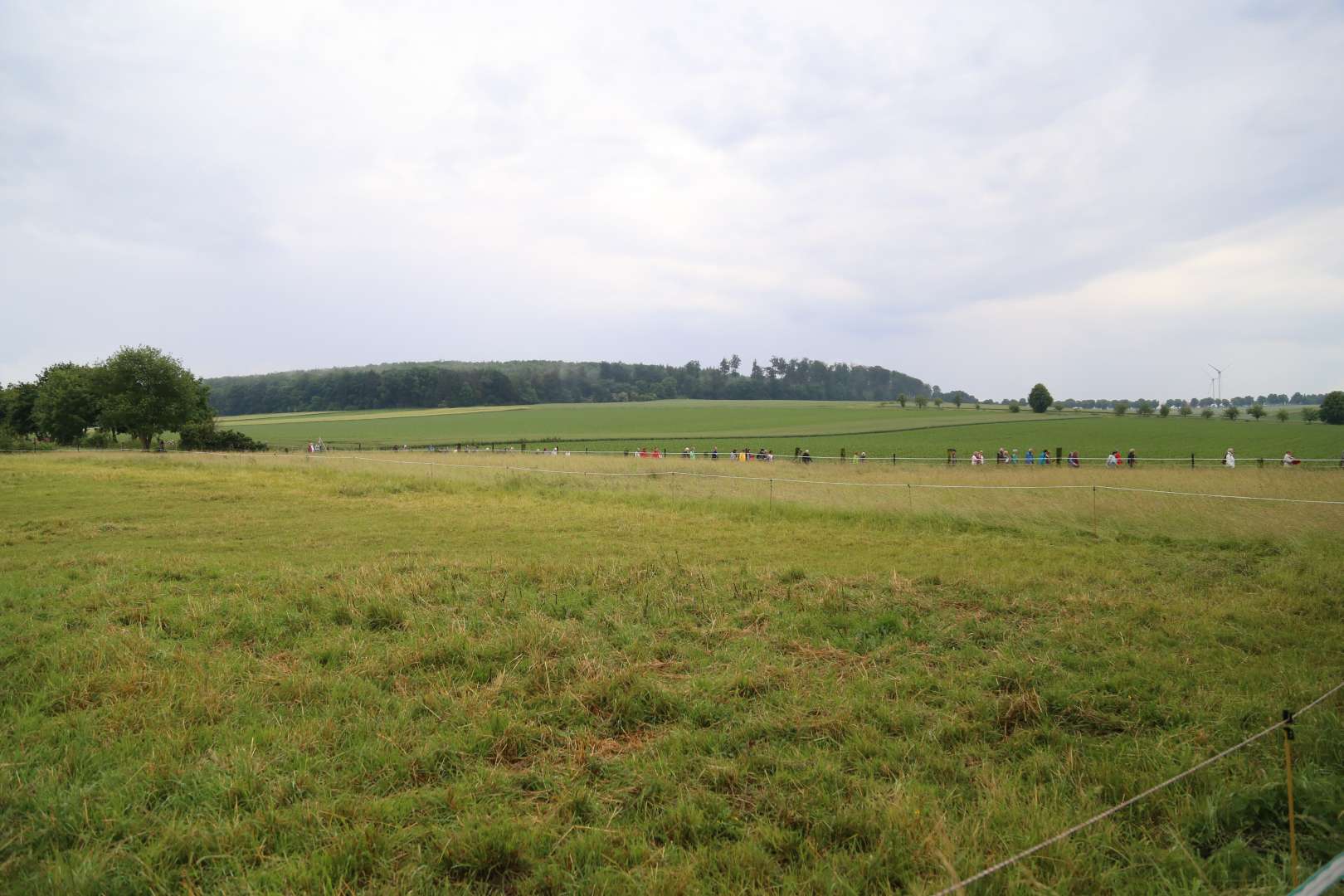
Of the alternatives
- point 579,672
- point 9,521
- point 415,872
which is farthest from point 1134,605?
point 9,521

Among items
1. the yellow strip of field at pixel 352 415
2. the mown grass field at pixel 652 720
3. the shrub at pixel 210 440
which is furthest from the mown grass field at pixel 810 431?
the mown grass field at pixel 652 720

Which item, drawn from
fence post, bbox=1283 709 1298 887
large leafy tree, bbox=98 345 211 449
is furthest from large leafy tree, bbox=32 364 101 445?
fence post, bbox=1283 709 1298 887

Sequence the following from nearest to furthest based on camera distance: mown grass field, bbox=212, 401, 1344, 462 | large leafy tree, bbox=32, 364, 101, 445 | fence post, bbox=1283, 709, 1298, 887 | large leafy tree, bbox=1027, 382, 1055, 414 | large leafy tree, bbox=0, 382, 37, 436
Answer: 1. fence post, bbox=1283, 709, 1298, 887
2. mown grass field, bbox=212, 401, 1344, 462
3. large leafy tree, bbox=32, 364, 101, 445
4. large leafy tree, bbox=0, 382, 37, 436
5. large leafy tree, bbox=1027, 382, 1055, 414

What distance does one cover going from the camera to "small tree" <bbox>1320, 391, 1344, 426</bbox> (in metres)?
65.1

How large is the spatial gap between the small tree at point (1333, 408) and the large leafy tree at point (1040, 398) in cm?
3610

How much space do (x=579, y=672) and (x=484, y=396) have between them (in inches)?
5573

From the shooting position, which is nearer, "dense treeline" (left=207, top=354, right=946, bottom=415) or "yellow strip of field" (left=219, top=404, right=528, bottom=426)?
"yellow strip of field" (left=219, top=404, right=528, bottom=426)

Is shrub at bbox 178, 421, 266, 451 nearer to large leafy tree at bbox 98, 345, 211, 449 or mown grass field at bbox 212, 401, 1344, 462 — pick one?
large leafy tree at bbox 98, 345, 211, 449

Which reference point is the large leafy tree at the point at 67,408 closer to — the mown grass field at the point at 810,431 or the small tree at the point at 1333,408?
the mown grass field at the point at 810,431

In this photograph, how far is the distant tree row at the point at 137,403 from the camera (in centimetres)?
5662

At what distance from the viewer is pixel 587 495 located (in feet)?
68.1

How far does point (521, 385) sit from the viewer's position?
149500 mm

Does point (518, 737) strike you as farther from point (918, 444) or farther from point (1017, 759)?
point (918, 444)

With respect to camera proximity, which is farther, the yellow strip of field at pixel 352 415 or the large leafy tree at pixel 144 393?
the yellow strip of field at pixel 352 415
